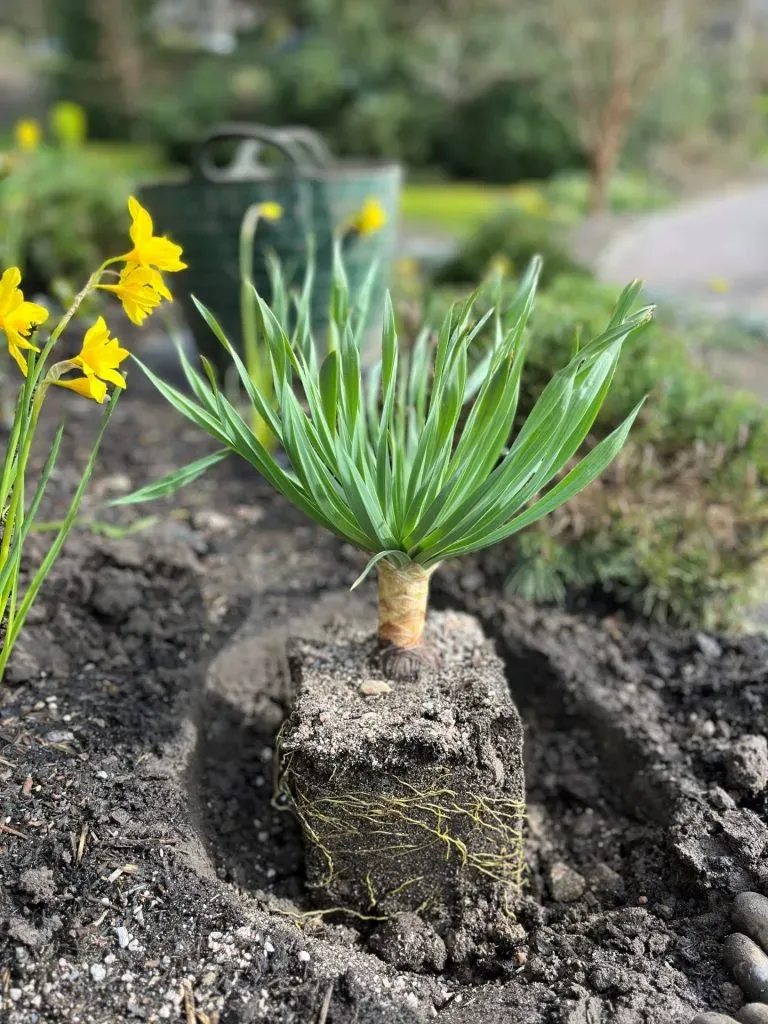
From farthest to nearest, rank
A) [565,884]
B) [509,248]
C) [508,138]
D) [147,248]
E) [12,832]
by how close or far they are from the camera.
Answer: [508,138]
[509,248]
[565,884]
[12,832]
[147,248]

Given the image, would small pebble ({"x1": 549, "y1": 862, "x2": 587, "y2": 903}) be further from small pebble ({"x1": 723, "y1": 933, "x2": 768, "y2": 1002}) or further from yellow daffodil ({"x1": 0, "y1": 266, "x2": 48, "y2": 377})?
yellow daffodil ({"x1": 0, "y1": 266, "x2": 48, "y2": 377})

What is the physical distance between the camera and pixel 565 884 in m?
1.81

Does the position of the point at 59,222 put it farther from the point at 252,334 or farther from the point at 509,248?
the point at 509,248

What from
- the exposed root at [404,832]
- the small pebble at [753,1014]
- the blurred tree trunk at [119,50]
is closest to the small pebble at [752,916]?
the small pebble at [753,1014]

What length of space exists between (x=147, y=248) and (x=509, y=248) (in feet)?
12.9

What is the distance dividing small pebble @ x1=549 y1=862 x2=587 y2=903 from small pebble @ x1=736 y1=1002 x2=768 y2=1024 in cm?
43

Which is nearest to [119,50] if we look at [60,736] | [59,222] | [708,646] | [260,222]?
[59,222]

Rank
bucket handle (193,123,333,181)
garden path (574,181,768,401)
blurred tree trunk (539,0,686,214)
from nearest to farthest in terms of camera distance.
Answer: bucket handle (193,123,333,181), garden path (574,181,768,401), blurred tree trunk (539,0,686,214)

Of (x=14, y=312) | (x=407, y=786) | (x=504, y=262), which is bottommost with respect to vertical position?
(x=407, y=786)

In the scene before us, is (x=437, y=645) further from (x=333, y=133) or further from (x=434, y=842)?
(x=333, y=133)

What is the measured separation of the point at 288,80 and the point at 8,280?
38.6 ft

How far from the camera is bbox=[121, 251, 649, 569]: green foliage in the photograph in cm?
155

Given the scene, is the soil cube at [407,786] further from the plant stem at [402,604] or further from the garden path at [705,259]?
the garden path at [705,259]

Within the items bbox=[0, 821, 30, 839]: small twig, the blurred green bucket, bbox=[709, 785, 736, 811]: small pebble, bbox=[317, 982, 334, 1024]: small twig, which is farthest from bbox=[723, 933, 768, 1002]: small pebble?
the blurred green bucket
